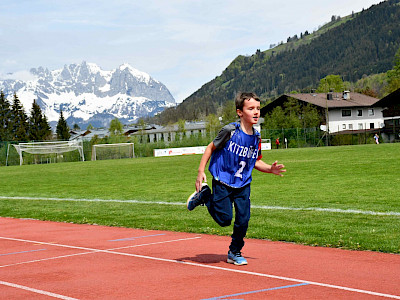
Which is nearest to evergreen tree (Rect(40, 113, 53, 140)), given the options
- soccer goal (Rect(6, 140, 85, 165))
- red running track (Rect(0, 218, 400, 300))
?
soccer goal (Rect(6, 140, 85, 165))

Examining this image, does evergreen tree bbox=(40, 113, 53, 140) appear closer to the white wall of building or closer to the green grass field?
the white wall of building

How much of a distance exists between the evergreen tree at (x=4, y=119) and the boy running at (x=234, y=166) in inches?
5138

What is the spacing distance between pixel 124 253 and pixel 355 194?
9.59 m

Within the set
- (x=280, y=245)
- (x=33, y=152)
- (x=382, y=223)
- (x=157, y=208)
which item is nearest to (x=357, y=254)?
(x=280, y=245)

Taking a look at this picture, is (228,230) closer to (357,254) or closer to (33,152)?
(357,254)

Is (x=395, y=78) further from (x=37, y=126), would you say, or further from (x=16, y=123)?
(x=16, y=123)

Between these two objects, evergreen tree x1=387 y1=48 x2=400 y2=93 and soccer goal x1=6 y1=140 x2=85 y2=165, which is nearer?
soccer goal x1=6 y1=140 x2=85 y2=165

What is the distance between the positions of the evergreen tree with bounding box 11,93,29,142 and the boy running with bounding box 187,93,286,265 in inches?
5142

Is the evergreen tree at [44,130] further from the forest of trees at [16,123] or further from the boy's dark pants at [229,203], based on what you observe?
the boy's dark pants at [229,203]

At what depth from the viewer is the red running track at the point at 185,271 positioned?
5922mm

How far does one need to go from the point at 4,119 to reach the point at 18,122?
3251 millimetres

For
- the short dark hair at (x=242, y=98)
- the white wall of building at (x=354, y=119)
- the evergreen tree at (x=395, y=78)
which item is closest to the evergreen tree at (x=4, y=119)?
the white wall of building at (x=354, y=119)

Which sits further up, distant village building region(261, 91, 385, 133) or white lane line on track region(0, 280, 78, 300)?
distant village building region(261, 91, 385, 133)

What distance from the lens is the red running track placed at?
19.4ft
